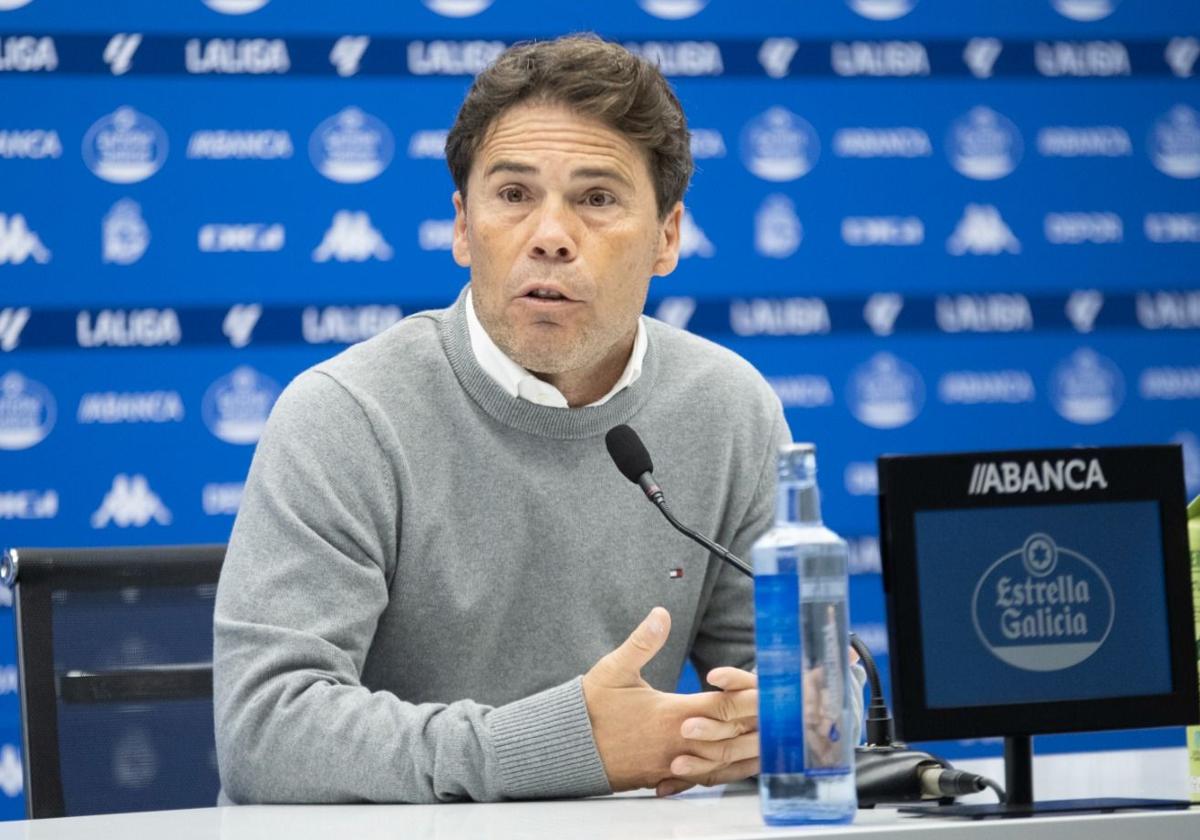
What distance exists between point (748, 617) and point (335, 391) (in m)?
0.59

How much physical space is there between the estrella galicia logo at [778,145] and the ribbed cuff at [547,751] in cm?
272

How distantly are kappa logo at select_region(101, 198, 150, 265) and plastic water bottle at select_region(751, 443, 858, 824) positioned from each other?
2.79 metres

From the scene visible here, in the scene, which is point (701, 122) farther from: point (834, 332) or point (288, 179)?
point (288, 179)

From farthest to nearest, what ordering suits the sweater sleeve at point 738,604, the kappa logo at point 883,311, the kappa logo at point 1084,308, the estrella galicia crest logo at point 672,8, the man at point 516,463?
1. the kappa logo at point 1084,308
2. the kappa logo at point 883,311
3. the estrella galicia crest logo at point 672,8
4. the sweater sleeve at point 738,604
5. the man at point 516,463

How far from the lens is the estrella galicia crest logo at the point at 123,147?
3.70 metres

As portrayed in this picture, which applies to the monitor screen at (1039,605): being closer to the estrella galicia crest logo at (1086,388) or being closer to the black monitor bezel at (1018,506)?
the black monitor bezel at (1018,506)

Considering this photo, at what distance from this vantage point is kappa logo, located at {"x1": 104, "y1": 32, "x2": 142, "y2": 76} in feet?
12.2

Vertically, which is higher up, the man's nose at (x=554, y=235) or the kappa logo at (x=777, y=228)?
the kappa logo at (x=777, y=228)

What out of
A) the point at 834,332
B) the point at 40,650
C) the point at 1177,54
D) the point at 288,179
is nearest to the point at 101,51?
the point at 288,179

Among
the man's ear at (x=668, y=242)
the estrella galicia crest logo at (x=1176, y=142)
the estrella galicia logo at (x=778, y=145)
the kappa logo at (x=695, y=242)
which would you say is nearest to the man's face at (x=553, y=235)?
the man's ear at (x=668, y=242)

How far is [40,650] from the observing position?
1.93 m

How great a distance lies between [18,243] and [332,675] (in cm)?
239

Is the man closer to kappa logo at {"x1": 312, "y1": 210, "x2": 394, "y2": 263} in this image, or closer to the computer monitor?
the computer monitor

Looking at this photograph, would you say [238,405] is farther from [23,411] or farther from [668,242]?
[668,242]
